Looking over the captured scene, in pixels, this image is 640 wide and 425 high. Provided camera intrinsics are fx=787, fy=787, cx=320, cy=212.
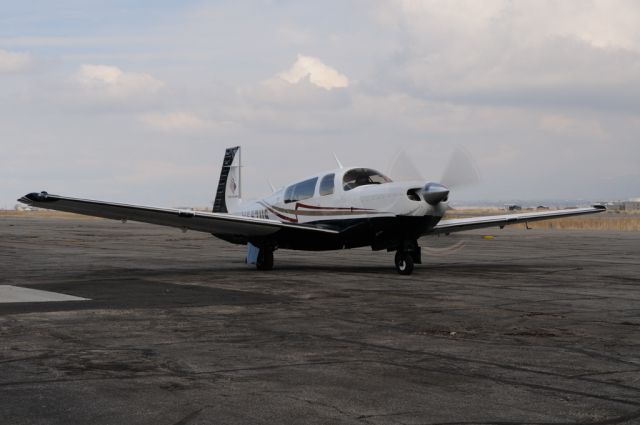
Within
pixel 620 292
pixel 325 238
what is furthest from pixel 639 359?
pixel 325 238

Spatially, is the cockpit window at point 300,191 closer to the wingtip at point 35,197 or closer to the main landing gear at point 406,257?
the main landing gear at point 406,257

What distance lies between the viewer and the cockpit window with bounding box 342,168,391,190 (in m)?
19.1

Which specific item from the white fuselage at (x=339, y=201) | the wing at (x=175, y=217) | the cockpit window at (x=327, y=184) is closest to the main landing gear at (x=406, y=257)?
the white fuselage at (x=339, y=201)

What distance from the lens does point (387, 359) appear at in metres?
7.69

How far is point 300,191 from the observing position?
20.4 meters

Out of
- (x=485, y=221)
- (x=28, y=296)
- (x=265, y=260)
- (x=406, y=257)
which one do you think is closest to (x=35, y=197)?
(x=28, y=296)

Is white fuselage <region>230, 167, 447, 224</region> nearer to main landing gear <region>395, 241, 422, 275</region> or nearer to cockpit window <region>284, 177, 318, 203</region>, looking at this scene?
cockpit window <region>284, 177, 318, 203</region>

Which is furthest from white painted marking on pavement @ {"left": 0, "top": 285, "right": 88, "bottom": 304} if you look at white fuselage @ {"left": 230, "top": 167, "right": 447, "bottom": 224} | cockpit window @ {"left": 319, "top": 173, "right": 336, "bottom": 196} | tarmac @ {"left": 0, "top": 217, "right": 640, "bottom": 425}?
cockpit window @ {"left": 319, "top": 173, "right": 336, "bottom": 196}

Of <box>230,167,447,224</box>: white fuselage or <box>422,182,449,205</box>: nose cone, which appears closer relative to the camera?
<box>422,182,449,205</box>: nose cone

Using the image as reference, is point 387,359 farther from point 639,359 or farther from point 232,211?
point 232,211

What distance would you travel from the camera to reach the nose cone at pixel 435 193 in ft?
55.7

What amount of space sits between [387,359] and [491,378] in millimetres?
1222

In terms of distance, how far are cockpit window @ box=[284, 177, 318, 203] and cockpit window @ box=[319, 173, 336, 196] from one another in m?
0.30

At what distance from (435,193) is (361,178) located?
2689 mm
